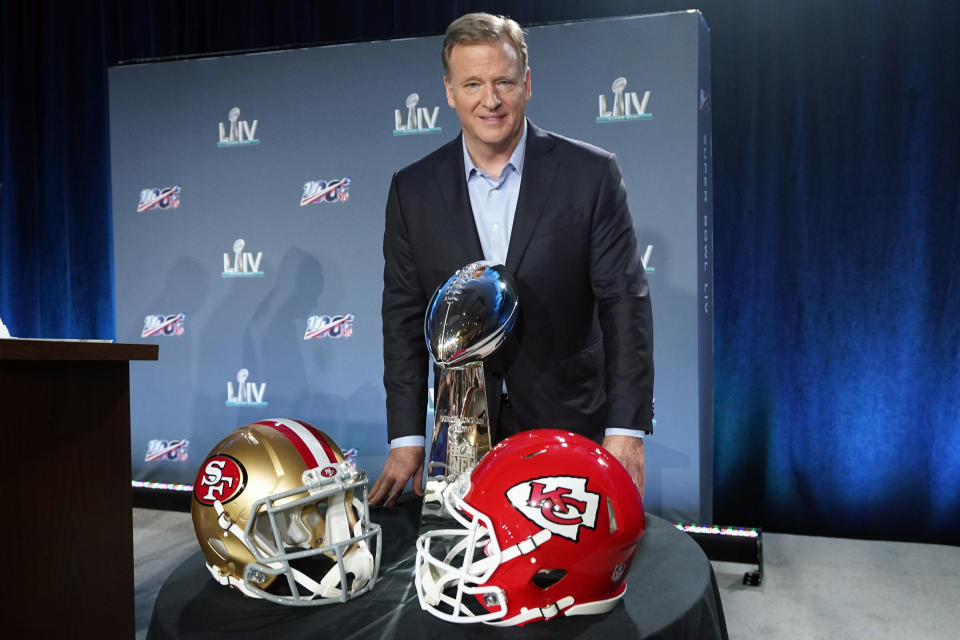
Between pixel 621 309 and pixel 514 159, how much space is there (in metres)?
0.43

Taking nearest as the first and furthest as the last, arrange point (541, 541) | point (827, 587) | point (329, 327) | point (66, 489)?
1. point (541, 541)
2. point (66, 489)
3. point (827, 587)
4. point (329, 327)

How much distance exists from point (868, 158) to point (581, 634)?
3.17 metres

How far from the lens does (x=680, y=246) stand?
3117 mm

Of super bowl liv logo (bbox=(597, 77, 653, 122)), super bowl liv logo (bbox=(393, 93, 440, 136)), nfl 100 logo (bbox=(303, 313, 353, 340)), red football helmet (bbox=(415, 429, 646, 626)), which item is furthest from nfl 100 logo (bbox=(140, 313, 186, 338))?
red football helmet (bbox=(415, 429, 646, 626))

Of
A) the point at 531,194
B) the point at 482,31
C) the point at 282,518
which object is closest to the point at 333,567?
the point at 282,518

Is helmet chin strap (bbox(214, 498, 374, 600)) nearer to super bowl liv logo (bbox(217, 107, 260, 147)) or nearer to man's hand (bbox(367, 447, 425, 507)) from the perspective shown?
man's hand (bbox(367, 447, 425, 507))

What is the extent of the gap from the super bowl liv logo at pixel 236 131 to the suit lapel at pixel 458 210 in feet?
7.49

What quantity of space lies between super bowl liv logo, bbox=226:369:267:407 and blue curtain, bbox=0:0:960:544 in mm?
1959

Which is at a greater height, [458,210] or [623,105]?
[623,105]

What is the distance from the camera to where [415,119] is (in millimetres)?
3494

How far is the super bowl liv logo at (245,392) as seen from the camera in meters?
3.75

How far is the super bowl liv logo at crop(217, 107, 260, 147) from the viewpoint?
376cm

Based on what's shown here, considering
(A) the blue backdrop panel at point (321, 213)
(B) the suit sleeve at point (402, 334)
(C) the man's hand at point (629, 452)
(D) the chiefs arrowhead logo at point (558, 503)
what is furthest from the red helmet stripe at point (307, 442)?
(A) the blue backdrop panel at point (321, 213)

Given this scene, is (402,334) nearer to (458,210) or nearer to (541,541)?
(458,210)
